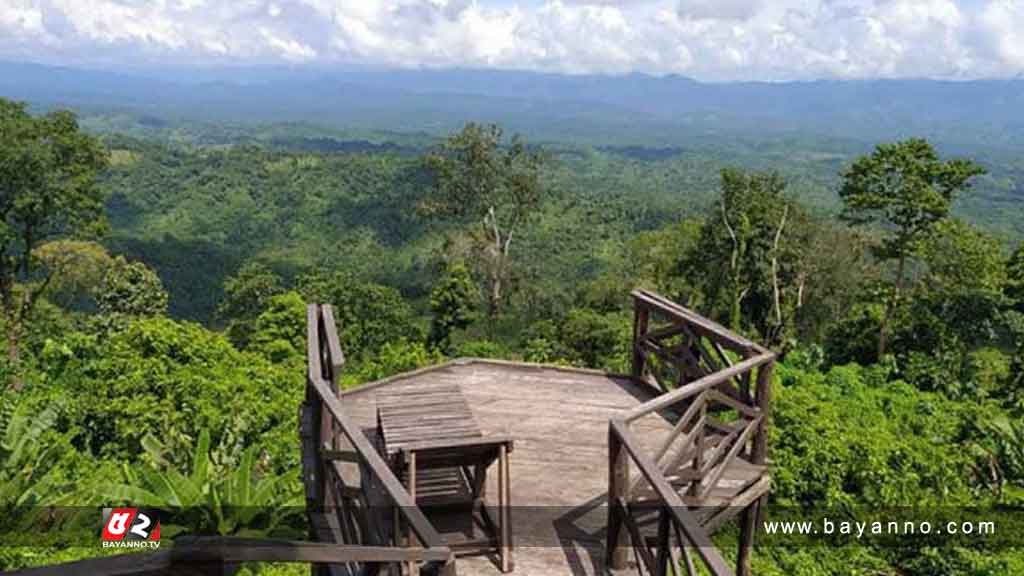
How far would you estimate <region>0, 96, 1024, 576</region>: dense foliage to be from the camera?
27.7ft

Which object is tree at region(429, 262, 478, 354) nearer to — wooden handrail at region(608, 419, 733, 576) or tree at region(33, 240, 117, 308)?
tree at region(33, 240, 117, 308)

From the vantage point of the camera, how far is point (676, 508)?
3.70 meters

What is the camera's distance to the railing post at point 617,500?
14.7 feet

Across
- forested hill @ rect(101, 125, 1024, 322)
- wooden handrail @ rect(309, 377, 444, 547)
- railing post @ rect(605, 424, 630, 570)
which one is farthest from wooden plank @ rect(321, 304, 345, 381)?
forested hill @ rect(101, 125, 1024, 322)

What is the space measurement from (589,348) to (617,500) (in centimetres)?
2147

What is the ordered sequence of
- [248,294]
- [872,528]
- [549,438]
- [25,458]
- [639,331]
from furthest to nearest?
[248,294], [25,458], [872,528], [639,331], [549,438]

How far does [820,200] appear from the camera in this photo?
454 feet

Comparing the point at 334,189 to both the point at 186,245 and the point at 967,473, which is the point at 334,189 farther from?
the point at 967,473

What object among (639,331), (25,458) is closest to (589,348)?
(639,331)

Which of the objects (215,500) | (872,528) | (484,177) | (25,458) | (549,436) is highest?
(549,436)

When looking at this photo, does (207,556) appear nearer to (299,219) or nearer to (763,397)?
(763,397)

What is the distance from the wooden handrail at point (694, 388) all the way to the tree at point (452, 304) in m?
24.5

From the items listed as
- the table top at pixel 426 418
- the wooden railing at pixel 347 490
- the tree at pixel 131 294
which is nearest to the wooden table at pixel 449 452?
the table top at pixel 426 418

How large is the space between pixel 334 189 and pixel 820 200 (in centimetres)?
8506
